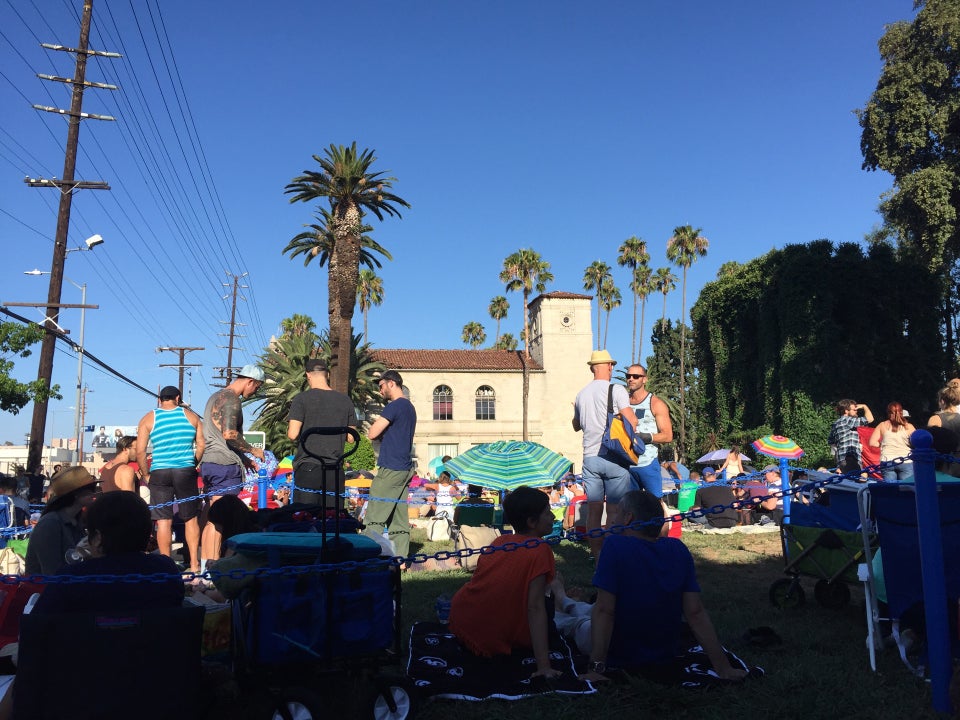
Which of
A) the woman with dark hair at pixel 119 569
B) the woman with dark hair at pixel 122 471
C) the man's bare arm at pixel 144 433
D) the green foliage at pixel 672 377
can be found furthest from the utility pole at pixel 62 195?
the green foliage at pixel 672 377

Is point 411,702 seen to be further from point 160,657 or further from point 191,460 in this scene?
point 191,460

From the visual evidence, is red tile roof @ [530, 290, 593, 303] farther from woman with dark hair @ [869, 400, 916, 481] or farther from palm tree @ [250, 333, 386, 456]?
woman with dark hair @ [869, 400, 916, 481]

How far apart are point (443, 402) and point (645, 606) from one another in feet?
148

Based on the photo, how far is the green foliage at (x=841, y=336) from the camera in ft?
106

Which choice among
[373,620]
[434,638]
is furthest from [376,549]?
[434,638]

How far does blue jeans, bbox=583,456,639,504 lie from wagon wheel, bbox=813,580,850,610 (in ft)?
5.56

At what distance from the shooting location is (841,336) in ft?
110

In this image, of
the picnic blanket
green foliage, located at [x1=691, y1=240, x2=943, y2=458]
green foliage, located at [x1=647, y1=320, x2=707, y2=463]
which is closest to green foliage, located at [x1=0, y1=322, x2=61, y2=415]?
the picnic blanket

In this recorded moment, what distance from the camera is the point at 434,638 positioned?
14.0 ft

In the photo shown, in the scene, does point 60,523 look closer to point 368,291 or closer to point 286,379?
point 286,379

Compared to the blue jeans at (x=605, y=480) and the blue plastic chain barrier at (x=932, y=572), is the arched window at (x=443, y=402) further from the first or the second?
the blue plastic chain barrier at (x=932, y=572)

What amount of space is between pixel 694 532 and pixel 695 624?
27.4 feet

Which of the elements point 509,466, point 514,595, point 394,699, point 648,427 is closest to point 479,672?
point 514,595

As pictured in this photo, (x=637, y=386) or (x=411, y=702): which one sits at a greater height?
(x=637, y=386)
